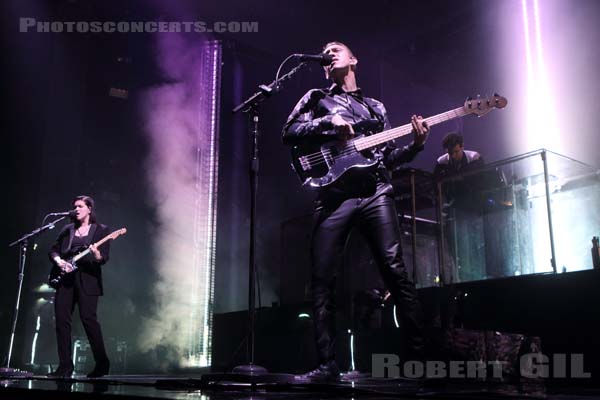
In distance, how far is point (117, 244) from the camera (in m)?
7.76

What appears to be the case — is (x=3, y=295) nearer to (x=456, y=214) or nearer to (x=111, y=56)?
(x=111, y=56)

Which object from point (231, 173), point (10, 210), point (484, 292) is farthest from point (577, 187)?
point (10, 210)

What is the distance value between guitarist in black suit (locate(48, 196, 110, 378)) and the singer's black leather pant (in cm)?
253

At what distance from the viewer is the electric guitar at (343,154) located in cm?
282

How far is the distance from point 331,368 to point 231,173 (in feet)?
17.8

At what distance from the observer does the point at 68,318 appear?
4.64m

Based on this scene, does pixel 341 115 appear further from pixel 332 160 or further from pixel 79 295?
pixel 79 295

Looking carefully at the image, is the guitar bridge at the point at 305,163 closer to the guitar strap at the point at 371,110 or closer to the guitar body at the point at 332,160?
the guitar body at the point at 332,160

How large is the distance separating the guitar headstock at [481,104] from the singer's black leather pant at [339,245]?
29.0 inches

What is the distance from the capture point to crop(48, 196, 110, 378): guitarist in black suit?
4.56m

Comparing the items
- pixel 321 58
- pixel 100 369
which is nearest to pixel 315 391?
pixel 321 58

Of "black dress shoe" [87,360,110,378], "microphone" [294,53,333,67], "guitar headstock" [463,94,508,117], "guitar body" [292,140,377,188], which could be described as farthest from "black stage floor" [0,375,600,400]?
"black dress shoe" [87,360,110,378]
